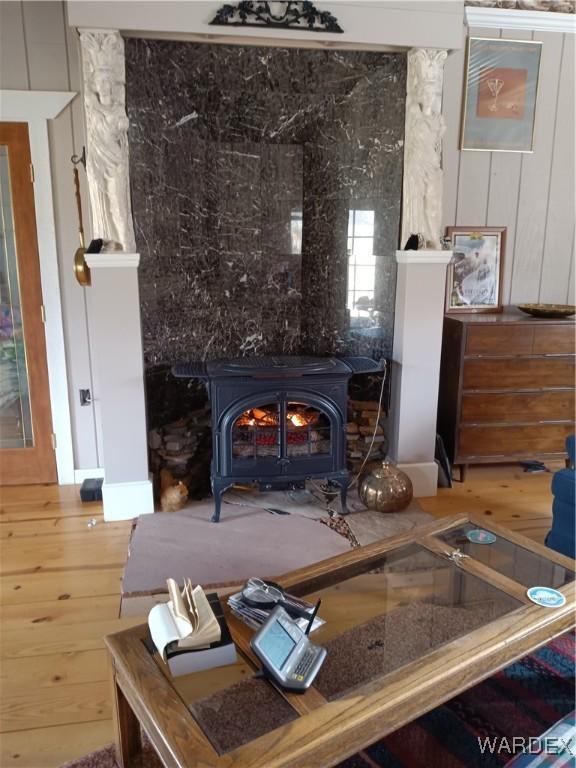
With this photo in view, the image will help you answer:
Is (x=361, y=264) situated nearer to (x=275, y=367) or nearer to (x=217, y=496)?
Result: (x=275, y=367)

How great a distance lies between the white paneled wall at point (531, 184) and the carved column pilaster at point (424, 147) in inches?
23.4

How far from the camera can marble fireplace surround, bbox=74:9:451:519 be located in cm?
266

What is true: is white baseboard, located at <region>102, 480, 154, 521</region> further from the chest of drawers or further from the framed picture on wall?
the framed picture on wall

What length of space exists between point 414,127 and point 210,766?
111 inches

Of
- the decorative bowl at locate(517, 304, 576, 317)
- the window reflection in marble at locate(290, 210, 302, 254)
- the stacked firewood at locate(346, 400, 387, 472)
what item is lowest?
the stacked firewood at locate(346, 400, 387, 472)

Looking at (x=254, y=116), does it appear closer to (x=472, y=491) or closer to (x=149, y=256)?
(x=149, y=256)

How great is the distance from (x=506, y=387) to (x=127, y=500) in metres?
2.12

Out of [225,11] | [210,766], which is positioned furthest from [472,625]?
[225,11]

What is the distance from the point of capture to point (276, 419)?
298 centimetres

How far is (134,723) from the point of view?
1.50 metres

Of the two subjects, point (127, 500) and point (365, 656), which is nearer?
point (365, 656)

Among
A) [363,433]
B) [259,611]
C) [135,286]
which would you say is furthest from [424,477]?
[259,611]

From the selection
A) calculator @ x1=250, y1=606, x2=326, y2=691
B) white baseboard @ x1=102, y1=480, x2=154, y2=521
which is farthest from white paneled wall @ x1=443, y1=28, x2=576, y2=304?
calculator @ x1=250, y1=606, x2=326, y2=691

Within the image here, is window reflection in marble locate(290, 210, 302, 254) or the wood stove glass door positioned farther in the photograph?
window reflection in marble locate(290, 210, 302, 254)
